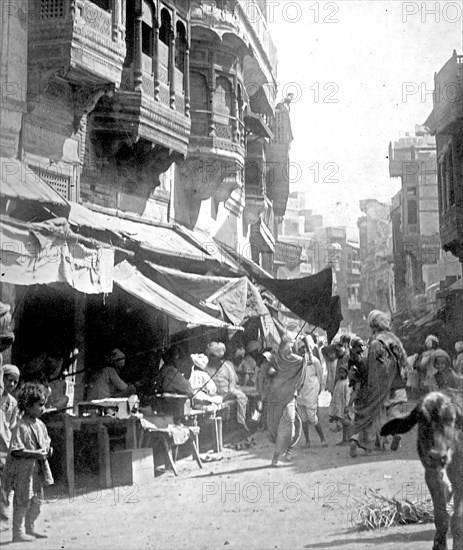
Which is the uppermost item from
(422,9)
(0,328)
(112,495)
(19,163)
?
(422,9)

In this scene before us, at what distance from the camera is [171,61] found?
51.1 feet

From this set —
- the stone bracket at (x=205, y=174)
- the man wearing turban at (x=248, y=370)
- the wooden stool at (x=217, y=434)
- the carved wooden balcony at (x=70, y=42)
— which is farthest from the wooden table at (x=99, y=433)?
the stone bracket at (x=205, y=174)

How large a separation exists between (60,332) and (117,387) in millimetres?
1785

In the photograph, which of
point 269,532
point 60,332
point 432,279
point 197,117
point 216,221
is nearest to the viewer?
point 269,532

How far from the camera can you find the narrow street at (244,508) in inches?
267

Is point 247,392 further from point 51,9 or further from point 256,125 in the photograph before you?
point 256,125

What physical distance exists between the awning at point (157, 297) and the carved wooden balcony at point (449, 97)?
1337 centimetres

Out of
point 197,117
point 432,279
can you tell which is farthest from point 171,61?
point 432,279

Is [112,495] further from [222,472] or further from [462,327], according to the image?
[462,327]

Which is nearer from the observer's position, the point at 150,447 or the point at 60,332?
the point at 150,447

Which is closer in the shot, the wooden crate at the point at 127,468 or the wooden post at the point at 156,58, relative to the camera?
the wooden crate at the point at 127,468

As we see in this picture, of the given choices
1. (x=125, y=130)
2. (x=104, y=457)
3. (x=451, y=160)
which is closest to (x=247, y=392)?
(x=125, y=130)

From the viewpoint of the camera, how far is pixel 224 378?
14.2 m

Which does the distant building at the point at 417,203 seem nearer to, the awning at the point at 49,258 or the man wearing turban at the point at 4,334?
the awning at the point at 49,258
